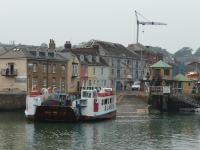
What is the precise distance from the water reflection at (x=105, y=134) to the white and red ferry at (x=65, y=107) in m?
1.23

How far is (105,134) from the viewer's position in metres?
50.8

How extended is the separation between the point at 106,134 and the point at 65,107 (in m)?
8.76

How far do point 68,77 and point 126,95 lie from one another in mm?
12239

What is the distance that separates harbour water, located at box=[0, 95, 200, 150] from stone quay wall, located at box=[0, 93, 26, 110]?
23.5ft

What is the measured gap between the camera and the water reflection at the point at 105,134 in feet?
145

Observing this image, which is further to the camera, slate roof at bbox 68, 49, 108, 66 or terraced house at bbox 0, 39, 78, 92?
slate roof at bbox 68, 49, 108, 66

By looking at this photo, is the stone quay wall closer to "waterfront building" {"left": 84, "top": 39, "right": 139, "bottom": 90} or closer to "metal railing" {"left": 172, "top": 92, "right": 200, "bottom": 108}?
"metal railing" {"left": 172, "top": 92, "right": 200, "bottom": 108}

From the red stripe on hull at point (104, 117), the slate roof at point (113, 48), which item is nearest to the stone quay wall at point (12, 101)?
the red stripe on hull at point (104, 117)

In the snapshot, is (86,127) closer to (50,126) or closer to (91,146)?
(50,126)

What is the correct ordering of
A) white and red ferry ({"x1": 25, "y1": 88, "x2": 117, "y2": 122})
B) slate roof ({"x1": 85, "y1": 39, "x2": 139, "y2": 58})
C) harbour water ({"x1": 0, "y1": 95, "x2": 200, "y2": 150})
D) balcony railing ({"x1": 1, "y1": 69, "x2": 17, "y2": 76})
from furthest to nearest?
1. slate roof ({"x1": 85, "y1": 39, "x2": 139, "y2": 58})
2. balcony railing ({"x1": 1, "y1": 69, "x2": 17, "y2": 76})
3. white and red ferry ({"x1": 25, "y1": 88, "x2": 117, "y2": 122})
4. harbour water ({"x1": 0, "y1": 95, "x2": 200, "y2": 150})

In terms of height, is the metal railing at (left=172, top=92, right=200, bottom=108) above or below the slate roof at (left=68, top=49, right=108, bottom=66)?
below

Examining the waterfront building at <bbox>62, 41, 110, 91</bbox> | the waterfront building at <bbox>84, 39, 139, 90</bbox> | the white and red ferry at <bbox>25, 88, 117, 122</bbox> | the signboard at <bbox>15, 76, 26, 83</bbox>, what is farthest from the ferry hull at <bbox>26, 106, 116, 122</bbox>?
the waterfront building at <bbox>84, 39, 139, 90</bbox>

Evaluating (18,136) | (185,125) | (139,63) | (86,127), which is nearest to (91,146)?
(18,136)

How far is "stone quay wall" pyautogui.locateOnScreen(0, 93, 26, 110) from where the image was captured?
246 ft
